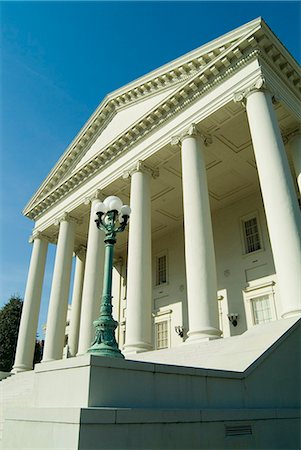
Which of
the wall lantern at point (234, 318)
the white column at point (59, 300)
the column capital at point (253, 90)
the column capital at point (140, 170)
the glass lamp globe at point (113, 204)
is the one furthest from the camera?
the white column at point (59, 300)

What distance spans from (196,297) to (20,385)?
402 inches

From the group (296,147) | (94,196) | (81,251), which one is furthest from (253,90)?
(81,251)

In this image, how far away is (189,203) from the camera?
15875 millimetres

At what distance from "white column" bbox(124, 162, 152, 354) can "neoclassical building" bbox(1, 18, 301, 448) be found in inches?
2.3

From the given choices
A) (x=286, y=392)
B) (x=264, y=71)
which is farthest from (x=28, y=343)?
(x=264, y=71)

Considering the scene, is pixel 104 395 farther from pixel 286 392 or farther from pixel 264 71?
pixel 264 71

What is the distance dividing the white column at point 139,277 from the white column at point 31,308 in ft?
38.7

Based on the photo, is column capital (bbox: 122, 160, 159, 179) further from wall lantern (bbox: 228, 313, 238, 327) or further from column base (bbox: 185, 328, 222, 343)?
column base (bbox: 185, 328, 222, 343)

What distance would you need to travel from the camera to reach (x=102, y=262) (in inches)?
840

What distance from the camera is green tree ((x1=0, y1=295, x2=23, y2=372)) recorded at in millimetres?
43625

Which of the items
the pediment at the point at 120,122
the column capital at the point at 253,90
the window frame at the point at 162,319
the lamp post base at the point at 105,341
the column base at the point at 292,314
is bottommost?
the lamp post base at the point at 105,341

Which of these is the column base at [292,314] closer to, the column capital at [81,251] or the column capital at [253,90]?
the column capital at [253,90]

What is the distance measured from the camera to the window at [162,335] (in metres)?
25.8

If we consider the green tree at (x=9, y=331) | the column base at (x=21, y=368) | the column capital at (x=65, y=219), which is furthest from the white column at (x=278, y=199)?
the green tree at (x=9, y=331)
